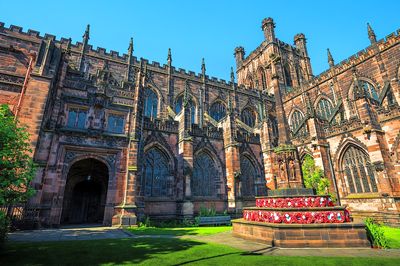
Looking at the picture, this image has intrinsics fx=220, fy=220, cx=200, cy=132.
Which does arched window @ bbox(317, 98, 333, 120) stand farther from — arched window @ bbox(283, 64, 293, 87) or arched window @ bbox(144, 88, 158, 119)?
arched window @ bbox(144, 88, 158, 119)

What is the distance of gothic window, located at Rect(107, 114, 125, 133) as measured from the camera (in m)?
16.1

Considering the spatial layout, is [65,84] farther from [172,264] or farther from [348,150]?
[348,150]

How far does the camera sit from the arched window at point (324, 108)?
29.0 meters

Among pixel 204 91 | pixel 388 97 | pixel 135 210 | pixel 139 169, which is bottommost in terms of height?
pixel 135 210

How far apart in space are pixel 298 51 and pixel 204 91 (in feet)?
84.7

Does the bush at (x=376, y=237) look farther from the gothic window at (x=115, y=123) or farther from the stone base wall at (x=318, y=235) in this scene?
the gothic window at (x=115, y=123)

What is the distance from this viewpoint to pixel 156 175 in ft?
61.1

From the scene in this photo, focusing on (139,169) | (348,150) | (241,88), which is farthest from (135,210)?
(241,88)

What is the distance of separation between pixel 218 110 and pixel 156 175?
51.5ft

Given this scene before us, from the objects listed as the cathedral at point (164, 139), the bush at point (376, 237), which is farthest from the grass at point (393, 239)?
the cathedral at point (164, 139)

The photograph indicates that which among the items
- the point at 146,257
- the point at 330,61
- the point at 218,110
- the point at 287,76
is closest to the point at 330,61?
the point at 330,61

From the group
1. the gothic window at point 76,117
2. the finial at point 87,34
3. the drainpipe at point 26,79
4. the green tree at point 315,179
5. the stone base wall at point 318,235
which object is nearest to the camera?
the stone base wall at point 318,235

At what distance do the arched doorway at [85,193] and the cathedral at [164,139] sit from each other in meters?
0.08

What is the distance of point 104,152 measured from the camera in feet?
49.5
